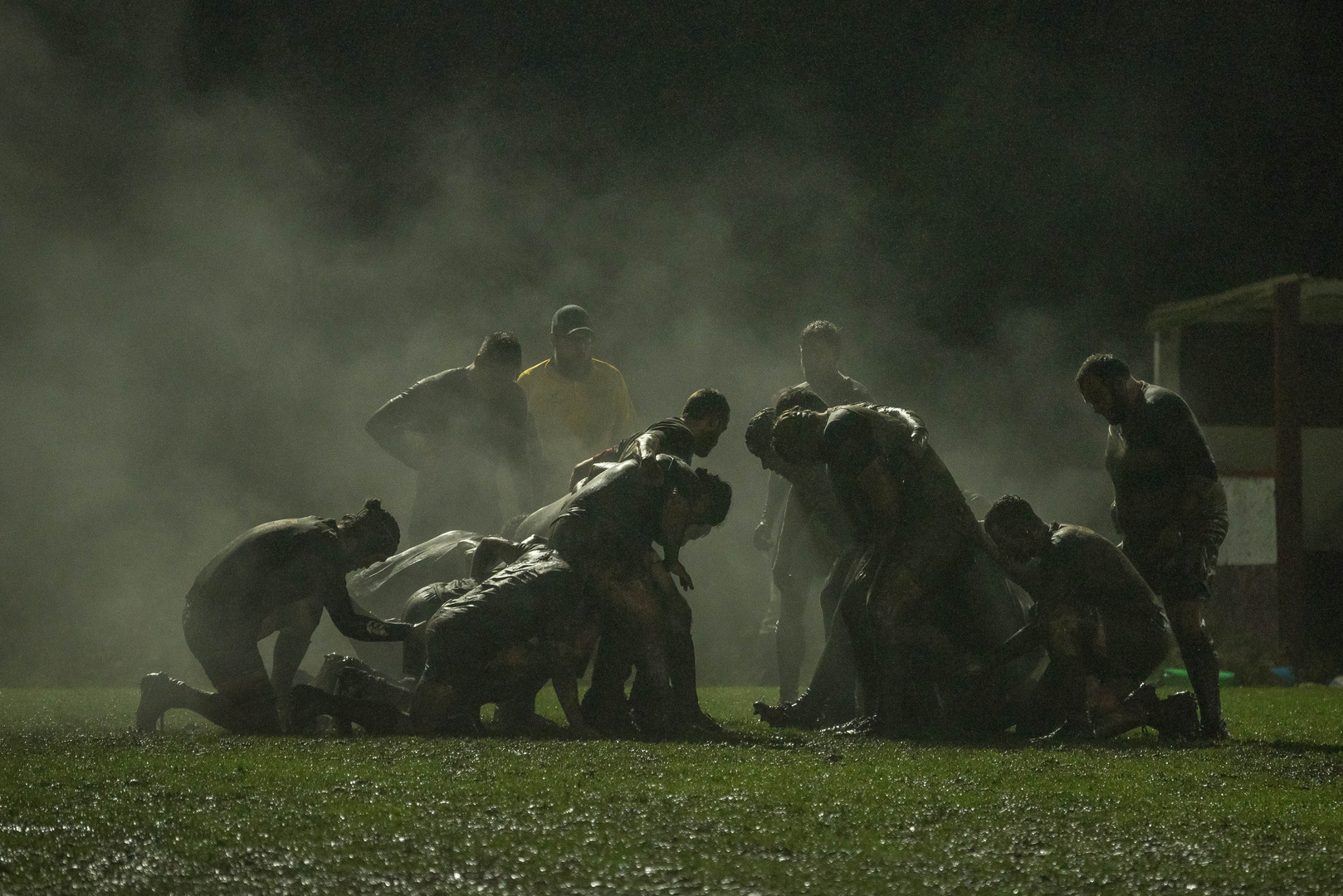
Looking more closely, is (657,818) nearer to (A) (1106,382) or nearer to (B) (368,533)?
(B) (368,533)

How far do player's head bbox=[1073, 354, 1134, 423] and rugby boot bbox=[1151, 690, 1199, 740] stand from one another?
3.89ft

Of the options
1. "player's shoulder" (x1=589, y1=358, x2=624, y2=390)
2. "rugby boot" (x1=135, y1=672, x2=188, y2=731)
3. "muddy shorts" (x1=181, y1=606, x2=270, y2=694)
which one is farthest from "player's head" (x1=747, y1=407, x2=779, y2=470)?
"rugby boot" (x1=135, y1=672, x2=188, y2=731)

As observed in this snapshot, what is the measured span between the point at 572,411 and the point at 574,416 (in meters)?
0.04

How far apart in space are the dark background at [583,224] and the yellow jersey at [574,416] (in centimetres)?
364

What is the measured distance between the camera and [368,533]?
5348mm

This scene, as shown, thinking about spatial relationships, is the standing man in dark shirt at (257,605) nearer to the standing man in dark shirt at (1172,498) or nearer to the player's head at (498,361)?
the player's head at (498,361)

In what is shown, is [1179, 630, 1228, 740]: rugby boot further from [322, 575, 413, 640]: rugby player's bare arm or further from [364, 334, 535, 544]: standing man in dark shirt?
[364, 334, 535, 544]: standing man in dark shirt

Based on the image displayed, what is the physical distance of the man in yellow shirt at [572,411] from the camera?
26.8 feet

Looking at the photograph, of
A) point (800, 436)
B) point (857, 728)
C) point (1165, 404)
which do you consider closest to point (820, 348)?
point (800, 436)

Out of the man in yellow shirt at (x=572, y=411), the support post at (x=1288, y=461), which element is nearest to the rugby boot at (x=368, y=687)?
the man in yellow shirt at (x=572, y=411)

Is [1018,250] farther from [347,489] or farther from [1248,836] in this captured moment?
[1248,836]

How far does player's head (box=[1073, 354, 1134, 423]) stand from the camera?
5.34 m

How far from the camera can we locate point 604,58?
12344mm

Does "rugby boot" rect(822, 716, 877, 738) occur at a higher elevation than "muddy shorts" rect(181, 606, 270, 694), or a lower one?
lower
